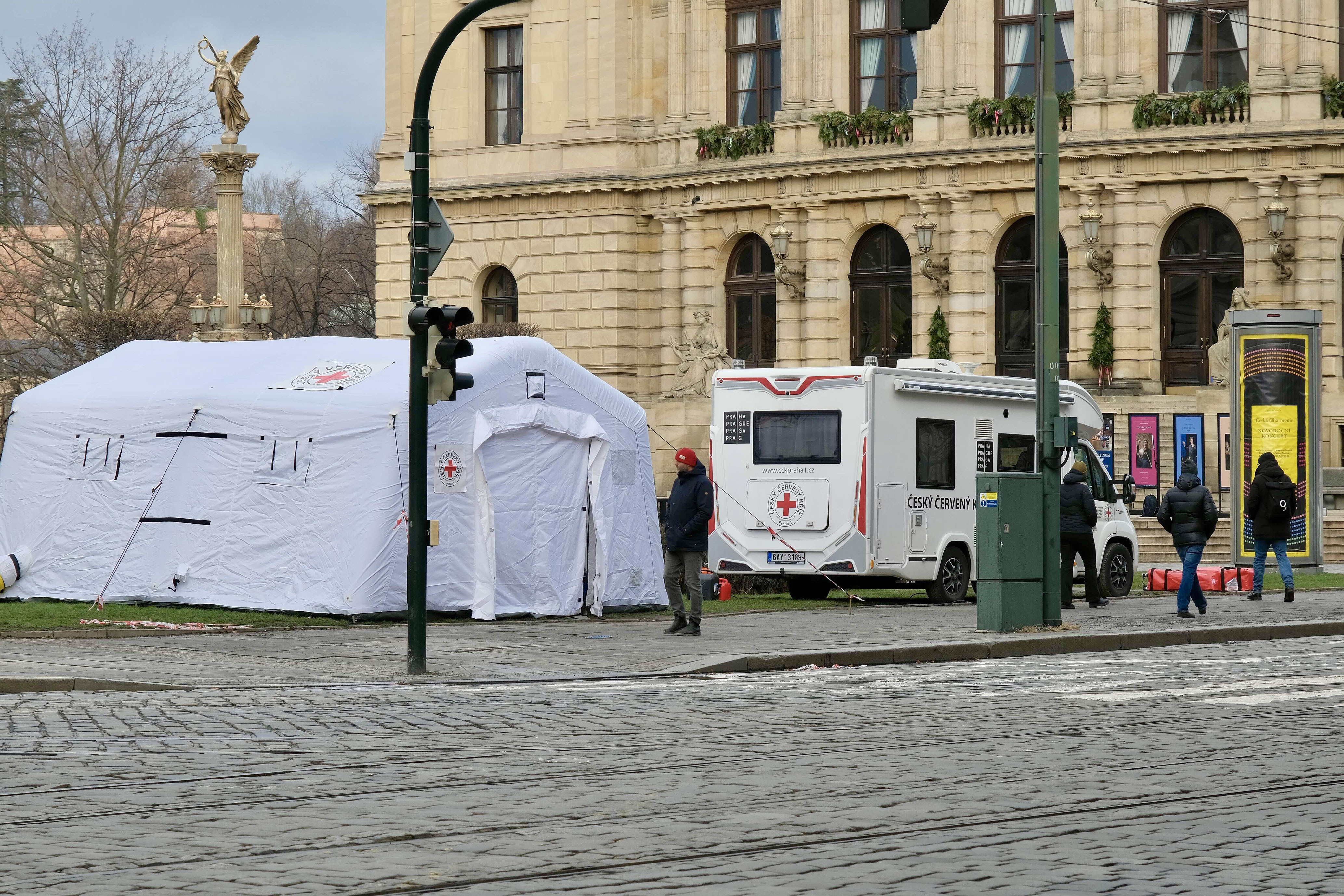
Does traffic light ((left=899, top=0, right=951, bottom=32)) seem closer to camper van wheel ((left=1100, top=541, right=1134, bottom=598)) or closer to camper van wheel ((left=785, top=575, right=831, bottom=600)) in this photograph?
camper van wheel ((left=785, top=575, right=831, bottom=600))

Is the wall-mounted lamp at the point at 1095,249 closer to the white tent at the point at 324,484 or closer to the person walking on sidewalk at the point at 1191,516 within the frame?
the person walking on sidewalk at the point at 1191,516

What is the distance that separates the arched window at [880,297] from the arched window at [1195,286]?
19.6 ft

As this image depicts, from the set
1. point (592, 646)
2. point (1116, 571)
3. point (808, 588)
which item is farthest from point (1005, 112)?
point (592, 646)

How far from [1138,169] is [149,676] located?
32988 mm

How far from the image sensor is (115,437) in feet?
74.1

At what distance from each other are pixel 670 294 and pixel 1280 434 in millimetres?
21152

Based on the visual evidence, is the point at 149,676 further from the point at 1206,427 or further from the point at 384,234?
the point at 384,234

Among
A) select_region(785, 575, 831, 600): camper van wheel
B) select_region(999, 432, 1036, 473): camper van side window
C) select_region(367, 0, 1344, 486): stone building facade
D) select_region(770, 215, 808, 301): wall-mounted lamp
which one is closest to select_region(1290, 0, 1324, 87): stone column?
select_region(367, 0, 1344, 486): stone building facade

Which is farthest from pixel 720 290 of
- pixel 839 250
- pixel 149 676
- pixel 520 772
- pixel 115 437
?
pixel 520 772

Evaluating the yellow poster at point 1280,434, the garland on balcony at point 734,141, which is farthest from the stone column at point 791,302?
the yellow poster at point 1280,434

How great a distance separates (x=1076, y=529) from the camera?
2453 cm

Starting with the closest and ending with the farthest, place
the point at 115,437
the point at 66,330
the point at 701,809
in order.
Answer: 1. the point at 701,809
2. the point at 115,437
3. the point at 66,330

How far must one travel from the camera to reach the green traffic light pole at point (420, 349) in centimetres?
1572

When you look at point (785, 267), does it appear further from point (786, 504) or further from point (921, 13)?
point (921, 13)
